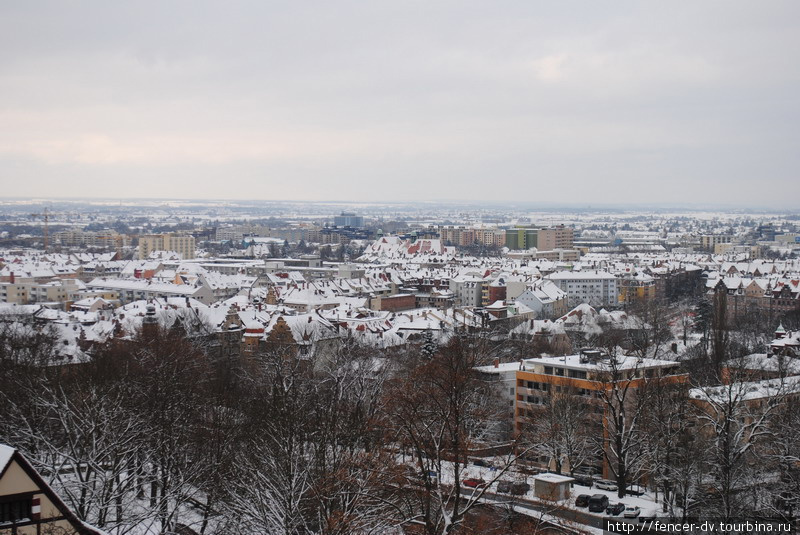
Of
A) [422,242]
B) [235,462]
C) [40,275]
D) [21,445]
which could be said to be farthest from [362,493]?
[422,242]

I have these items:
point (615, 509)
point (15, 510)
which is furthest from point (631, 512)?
point (15, 510)

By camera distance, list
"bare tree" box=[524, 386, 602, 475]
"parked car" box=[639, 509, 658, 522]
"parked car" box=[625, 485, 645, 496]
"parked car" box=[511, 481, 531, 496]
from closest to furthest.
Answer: "parked car" box=[511, 481, 531, 496], "parked car" box=[639, 509, 658, 522], "parked car" box=[625, 485, 645, 496], "bare tree" box=[524, 386, 602, 475]

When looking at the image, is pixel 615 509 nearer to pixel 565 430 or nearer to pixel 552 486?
pixel 552 486

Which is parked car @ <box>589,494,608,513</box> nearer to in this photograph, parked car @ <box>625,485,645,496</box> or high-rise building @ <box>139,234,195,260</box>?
parked car @ <box>625,485,645,496</box>

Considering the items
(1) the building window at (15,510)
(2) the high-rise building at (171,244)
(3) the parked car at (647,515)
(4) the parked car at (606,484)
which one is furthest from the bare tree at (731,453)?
(2) the high-rise building at (171,244)

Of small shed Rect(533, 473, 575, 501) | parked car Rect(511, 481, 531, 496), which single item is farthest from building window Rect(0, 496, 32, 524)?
small shed Rect(533, 473, 575, 501)

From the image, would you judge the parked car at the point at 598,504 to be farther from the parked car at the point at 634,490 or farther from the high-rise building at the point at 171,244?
the high-rise building at the point at 171,244
